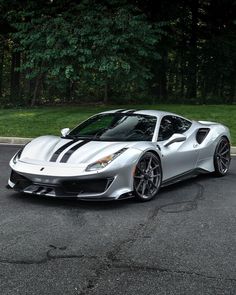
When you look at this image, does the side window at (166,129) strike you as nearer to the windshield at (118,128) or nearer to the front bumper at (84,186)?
the windshield at (118,128)

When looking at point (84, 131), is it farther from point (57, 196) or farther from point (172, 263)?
point (172, 263)

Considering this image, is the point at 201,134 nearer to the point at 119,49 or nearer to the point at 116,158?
the point at 116,158

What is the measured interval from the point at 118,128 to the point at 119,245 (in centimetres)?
286

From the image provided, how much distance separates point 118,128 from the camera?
7.25m

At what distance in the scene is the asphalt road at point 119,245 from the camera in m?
3.73

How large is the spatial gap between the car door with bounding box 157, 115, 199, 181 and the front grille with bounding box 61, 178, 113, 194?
1238 millimetres

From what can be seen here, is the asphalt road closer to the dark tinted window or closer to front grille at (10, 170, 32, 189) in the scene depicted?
front grille at (10, 170, 32, 189)

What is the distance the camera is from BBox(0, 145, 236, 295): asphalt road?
3730 millimetres

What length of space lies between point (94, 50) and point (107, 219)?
12.9 metres

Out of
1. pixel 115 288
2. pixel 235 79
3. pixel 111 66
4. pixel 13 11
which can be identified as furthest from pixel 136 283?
pixel 235 79

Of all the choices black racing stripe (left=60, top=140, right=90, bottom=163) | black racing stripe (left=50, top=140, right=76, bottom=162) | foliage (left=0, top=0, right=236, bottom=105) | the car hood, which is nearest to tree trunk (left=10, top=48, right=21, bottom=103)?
foliage (left=0, top=0, right=236, bottom=105)

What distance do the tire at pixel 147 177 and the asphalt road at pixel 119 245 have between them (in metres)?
0.15

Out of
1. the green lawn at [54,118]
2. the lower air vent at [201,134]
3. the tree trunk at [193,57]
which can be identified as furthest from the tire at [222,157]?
the tree trunk at [193,57]

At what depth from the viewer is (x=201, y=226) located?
534cm
